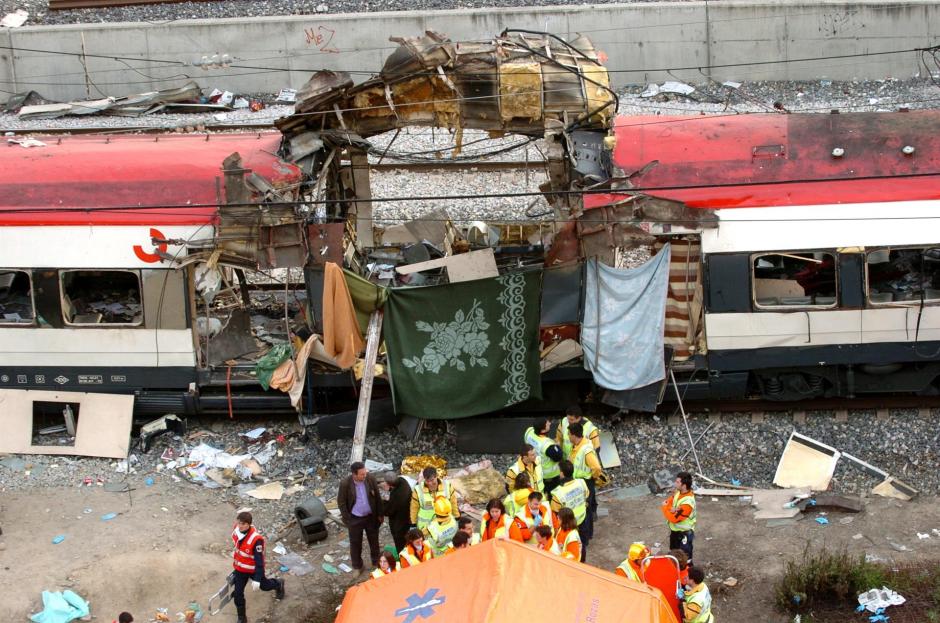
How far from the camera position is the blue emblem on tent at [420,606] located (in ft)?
25.8

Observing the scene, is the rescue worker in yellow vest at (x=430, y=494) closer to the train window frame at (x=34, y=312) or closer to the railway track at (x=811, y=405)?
the railway track at (x=811, y=405)

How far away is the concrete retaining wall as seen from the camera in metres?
23.6

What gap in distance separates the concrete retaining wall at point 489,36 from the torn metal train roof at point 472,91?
433 inches

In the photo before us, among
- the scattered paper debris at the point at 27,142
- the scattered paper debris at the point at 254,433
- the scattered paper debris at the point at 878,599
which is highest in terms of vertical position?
the scattered paper debris at the point at 27,142

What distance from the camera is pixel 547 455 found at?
11141mm

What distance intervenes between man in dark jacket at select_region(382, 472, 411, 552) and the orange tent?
7.87ft

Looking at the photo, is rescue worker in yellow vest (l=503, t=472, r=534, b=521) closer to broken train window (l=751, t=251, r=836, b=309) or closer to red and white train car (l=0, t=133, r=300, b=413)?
broken train window (l=751, t=251, r=836, b=309)

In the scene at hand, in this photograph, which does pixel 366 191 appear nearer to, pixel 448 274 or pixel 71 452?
pixel 448 274

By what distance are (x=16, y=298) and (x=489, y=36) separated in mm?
12865

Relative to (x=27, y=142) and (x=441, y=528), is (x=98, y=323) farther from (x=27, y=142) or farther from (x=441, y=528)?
(x=441, y=528)

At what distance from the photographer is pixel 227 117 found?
76.2 feet

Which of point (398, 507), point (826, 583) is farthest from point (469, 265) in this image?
point (826, 583)

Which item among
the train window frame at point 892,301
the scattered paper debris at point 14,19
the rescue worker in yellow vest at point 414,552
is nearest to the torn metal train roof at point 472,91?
the train window frame at point 892,301

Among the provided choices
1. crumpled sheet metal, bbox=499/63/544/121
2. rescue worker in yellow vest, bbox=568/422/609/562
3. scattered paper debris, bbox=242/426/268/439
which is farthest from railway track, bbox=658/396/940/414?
scattered paper debris, bbox=242/426/268/439
